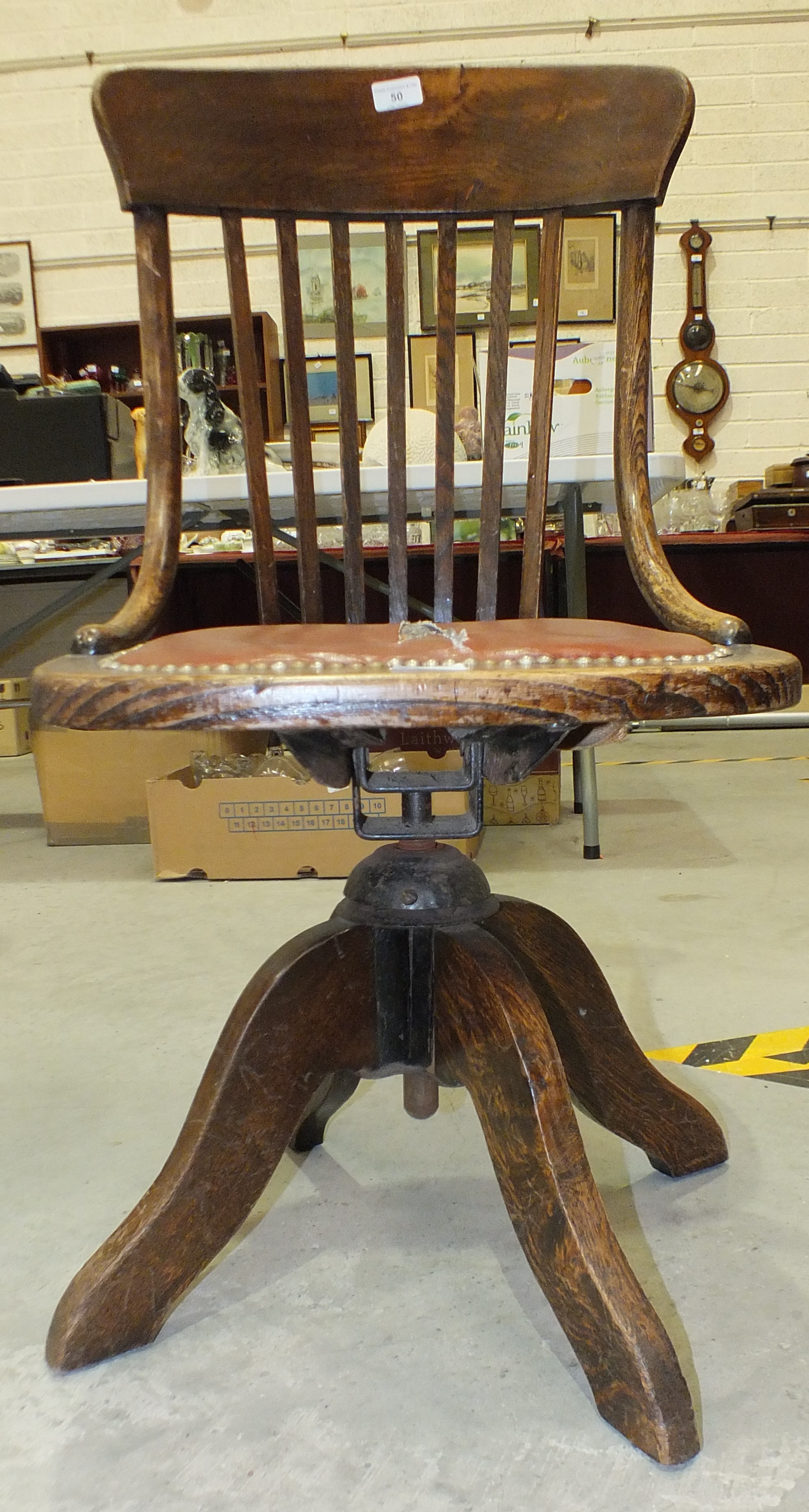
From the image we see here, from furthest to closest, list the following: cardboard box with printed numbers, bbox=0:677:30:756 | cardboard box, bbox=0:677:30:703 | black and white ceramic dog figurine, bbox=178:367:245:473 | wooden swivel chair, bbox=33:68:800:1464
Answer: cardboard box with printed numbers, bbox=0:677:30:756 → cardboard box, bbox=0:677:30:703 → black and white ceramic dog figurine, bbox=178:367:245:473 → wooden swivel chair, bbox=33:68:800:1464

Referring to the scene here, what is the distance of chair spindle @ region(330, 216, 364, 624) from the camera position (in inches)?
36.9

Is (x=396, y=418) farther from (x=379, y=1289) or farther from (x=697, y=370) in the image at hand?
(x=697, y=370)

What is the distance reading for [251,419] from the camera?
924mm

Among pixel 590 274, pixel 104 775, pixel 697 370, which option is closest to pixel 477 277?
pixel 590 274

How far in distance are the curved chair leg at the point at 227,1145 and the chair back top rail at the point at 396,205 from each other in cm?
30

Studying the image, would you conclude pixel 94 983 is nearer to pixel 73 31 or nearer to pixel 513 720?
pixel 513 720

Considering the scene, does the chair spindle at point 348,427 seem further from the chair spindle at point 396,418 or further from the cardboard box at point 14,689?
the cardboard box at point 14,689

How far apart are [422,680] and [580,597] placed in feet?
5.38

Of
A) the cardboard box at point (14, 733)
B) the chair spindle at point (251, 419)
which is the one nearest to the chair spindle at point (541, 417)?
the chair spindle at point (251, 419)

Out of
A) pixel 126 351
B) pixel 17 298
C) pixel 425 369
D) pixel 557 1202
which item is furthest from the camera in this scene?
pixel 126 351

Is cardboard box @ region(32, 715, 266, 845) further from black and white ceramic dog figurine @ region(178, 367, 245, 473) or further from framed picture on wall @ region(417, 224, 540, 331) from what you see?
framed picture on wall @ region(417, 224, 540, 331)

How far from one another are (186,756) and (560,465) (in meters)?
0.95

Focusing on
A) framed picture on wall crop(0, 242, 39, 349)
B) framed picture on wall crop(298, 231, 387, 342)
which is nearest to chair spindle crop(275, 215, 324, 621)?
framed picture on wall crop(298, 231, 387, 342)

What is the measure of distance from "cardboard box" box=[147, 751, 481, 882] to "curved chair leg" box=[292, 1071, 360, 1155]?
2.90 feet
